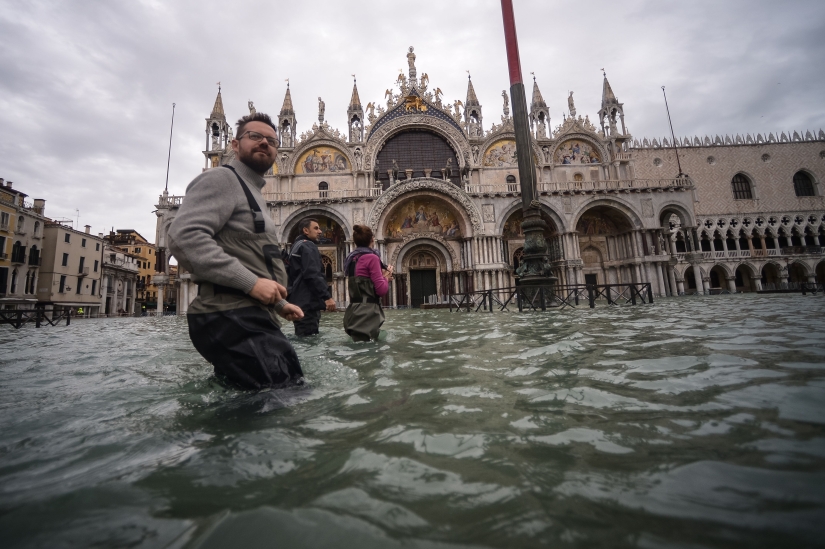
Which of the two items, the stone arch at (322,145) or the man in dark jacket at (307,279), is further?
the stone arch at (322,145)

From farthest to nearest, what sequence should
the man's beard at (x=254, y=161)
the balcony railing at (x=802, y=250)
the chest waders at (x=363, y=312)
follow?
the balcony railing at (x=802, y=250) → the chest waders at (x=363, y=312) → the man's beard at (x=254, y=161)

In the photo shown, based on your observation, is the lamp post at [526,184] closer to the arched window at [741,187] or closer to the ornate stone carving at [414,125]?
the ornate stone carving at [414,125]

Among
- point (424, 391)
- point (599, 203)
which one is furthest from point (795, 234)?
A: point (424, 391)

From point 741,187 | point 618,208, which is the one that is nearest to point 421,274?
point 618,208

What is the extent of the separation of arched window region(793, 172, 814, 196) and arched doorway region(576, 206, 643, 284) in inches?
908

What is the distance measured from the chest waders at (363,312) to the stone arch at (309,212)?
17.0 metres

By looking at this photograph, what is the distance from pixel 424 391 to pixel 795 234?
43983mm

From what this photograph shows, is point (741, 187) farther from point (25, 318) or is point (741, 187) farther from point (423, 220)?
point (25, 318)

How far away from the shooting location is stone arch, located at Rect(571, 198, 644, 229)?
22047mm

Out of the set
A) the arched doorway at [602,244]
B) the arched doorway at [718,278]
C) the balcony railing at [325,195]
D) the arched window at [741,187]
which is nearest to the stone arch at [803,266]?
the arched doorway at [718,278]

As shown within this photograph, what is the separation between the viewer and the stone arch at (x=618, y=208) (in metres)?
22.0

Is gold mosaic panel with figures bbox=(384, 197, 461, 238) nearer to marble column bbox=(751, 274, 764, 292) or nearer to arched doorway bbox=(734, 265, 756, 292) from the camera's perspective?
arched doorway bbox=(734, 265, 756, 292)

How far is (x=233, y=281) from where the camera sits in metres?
2.02

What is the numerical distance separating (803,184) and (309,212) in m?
43.1
